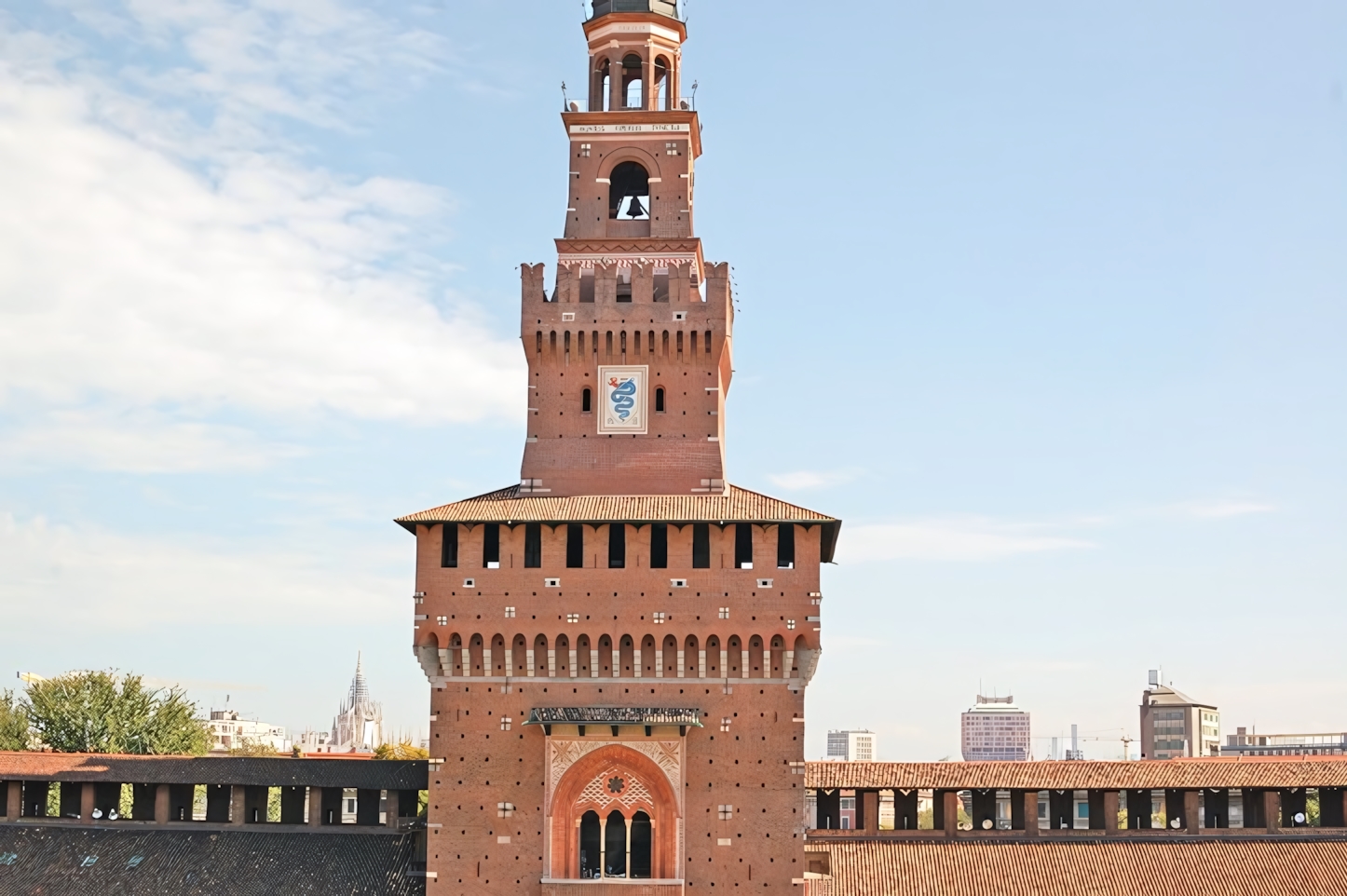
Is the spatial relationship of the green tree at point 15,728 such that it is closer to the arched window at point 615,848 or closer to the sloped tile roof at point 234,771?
the sloped tile roof at point 234,771

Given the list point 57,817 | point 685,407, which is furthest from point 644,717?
point 57,817

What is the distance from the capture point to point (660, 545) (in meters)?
41.1

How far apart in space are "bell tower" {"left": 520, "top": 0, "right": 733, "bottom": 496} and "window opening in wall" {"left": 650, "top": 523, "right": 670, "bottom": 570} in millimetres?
1963

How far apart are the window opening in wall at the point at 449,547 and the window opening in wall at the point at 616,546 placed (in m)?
4.09

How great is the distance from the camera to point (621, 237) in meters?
45.2

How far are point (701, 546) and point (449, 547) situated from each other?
22.1 feet

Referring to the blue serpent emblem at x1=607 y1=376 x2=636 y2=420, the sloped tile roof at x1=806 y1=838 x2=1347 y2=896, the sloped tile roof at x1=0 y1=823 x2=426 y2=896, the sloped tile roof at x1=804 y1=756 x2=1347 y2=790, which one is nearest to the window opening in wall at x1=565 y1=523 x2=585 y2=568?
the blue serpent emblem at x1=607 y1=376 x2=636 y2=420

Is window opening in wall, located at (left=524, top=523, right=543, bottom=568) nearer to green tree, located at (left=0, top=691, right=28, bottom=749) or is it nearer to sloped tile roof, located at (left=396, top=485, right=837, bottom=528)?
sloped tile roof, located at (left=396, top=485, right=837, bottom=528)

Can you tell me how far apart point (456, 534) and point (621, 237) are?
10.2 m

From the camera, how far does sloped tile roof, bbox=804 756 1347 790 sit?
147 feet

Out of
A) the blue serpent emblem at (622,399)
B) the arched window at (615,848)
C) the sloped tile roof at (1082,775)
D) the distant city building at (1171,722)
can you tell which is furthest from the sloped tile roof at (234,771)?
the distant city building at (1171,722)

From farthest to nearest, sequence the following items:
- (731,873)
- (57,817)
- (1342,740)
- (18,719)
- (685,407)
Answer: (1342,740)
(18,719)
(57,817)
(685,407)
(731,873)

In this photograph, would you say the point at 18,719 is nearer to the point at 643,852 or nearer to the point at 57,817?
the point at 57,817

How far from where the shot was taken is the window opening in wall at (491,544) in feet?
135
